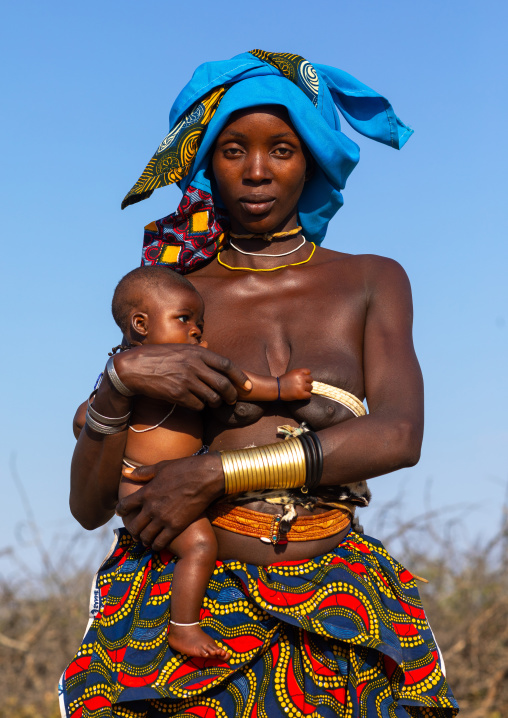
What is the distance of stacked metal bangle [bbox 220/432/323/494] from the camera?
280 cm

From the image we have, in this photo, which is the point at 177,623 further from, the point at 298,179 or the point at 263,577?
the point at 298,179

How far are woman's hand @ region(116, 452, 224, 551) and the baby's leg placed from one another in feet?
0.16

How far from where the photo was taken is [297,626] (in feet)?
9.24

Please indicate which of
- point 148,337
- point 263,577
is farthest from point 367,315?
point 263,577

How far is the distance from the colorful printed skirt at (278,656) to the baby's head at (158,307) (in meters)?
0.76

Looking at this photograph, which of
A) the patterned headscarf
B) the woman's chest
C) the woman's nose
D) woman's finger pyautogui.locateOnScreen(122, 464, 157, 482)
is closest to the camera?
woman's finger pyautogui.locateOnScreen(122, 464, 157, 482)

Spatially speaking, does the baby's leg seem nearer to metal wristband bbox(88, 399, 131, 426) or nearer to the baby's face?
metal wristband bbox(88, 399, 131, 426)

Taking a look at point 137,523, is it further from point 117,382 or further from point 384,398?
point 384,398

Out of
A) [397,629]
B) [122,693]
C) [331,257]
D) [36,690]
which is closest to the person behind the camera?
[122,693]

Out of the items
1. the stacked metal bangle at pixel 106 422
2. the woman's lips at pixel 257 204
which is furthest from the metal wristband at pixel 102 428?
the woman's lips at pixel 257 204

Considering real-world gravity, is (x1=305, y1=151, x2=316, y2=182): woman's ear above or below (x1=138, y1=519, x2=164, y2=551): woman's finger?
above

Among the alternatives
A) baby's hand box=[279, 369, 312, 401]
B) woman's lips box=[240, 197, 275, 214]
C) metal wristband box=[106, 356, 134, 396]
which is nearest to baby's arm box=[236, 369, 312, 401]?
baby's hand box=[279, 369, 312, 401]

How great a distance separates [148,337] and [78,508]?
69 cm

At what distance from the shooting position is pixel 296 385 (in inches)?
116
